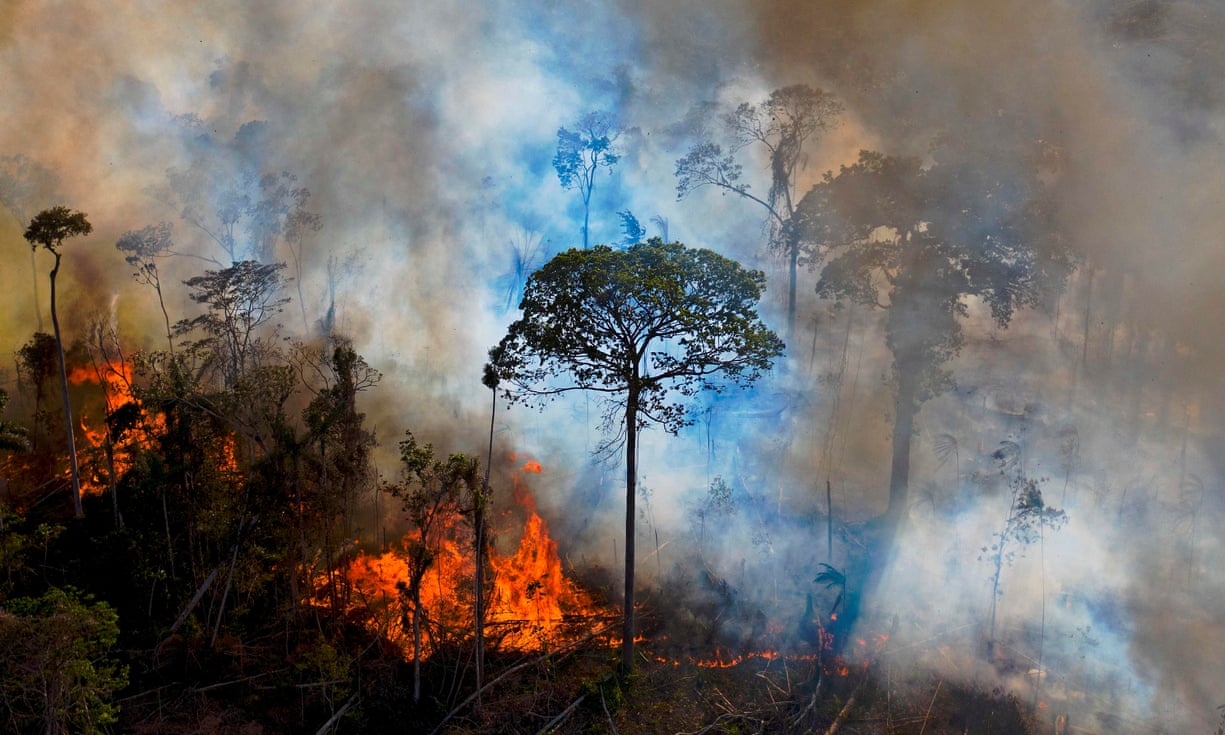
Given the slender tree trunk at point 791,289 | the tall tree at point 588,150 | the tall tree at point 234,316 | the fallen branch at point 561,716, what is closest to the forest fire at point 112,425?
the tall tree at point 234,316

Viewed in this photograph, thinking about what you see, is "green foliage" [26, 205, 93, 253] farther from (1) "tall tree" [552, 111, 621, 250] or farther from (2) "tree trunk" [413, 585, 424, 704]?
(2) "tree trunk" [413, 585, 424, 704]

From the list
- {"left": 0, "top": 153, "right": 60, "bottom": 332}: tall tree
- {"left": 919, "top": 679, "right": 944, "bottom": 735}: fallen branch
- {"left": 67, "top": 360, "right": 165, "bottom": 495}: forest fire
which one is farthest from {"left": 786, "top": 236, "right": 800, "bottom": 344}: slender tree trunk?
{"left": 0, "top": 153, "right": 60, "bottom": 332}: tall tree

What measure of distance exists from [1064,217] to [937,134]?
213 inches

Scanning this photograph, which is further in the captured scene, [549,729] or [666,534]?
[666,534]

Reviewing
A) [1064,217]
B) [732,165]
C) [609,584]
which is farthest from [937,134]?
[609,584]

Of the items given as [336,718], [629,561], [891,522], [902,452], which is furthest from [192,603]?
[902,452]

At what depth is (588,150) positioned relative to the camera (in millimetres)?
32250

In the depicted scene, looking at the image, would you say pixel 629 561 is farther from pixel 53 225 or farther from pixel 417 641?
pixel 53 225

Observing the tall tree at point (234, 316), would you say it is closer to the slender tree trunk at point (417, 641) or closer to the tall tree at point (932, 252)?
the slender tree trunk at point (417, 641)

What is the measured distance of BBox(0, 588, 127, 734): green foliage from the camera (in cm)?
1261

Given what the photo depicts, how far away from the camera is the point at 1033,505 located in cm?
2406

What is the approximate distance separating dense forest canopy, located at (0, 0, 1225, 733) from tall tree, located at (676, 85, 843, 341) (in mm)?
170

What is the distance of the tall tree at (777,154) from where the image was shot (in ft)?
99.0

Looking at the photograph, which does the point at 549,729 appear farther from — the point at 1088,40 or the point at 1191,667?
the point at 1088,40
